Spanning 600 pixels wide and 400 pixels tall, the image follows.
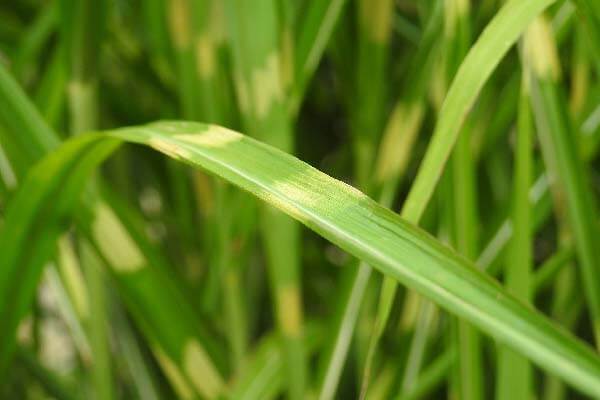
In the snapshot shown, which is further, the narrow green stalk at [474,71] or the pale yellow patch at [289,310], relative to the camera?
the pale yellow patch at [289,310]

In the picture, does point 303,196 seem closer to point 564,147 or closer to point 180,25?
point 564,147

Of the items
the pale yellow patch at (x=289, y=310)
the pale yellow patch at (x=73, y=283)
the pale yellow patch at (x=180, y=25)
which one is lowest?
the pale yellow patch at (x=73, y=283)

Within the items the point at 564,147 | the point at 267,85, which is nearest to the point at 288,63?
the point at 267,85

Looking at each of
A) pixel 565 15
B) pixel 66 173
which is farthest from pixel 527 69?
pixel 66 173

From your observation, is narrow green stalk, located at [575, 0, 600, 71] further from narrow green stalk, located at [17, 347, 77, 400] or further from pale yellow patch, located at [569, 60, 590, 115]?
narrow green stalk, located at [17, 347, 77, 400]

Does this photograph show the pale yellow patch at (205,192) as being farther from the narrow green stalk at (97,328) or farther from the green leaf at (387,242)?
the green leaf at (387,242)

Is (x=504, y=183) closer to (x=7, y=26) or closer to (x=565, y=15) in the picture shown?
(x=565, y=15)

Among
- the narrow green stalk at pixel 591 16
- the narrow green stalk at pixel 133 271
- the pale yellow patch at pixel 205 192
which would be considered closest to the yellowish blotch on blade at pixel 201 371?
the narrow green stalk at pixel 133 271
